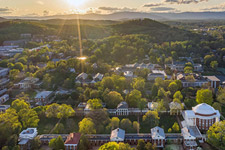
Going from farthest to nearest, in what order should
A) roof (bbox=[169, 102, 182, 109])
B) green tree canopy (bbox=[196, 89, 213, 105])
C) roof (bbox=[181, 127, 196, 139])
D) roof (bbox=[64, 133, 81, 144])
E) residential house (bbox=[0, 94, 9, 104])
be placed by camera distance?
1. residential house (bbox=[0, 94, 9, 104])
2. green tree canopy (bbox=[196, 89, 213, 105])
3. roof (bbox=[169, 102, 182, 109])
4. roof (bbox=[181, 127, 196, 139])
5. roof (bbox=[64, 133, 81, 144])

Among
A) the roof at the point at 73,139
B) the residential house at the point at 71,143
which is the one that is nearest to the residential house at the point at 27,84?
the roof at the point at 73,139

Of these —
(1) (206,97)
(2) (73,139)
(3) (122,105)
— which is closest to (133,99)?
(3) (122,105)

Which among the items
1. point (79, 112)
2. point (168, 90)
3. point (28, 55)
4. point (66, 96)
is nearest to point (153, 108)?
point (168, 90)

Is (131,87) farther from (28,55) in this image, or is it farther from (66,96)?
(28,55)

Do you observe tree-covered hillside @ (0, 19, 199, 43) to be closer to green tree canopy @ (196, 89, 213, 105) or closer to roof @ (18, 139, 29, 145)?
green tree canopy @ (196, 89, 213, 105)

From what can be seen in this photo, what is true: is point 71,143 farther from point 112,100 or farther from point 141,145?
point 112,100

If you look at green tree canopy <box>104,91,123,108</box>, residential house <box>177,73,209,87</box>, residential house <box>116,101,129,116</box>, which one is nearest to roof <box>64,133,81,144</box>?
residential house <box>116,101,129,116</box>

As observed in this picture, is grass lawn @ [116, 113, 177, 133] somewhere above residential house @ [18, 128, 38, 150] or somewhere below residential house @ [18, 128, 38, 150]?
below

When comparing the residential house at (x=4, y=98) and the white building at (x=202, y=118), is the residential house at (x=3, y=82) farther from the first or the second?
the white building at (x=202, y=118)
